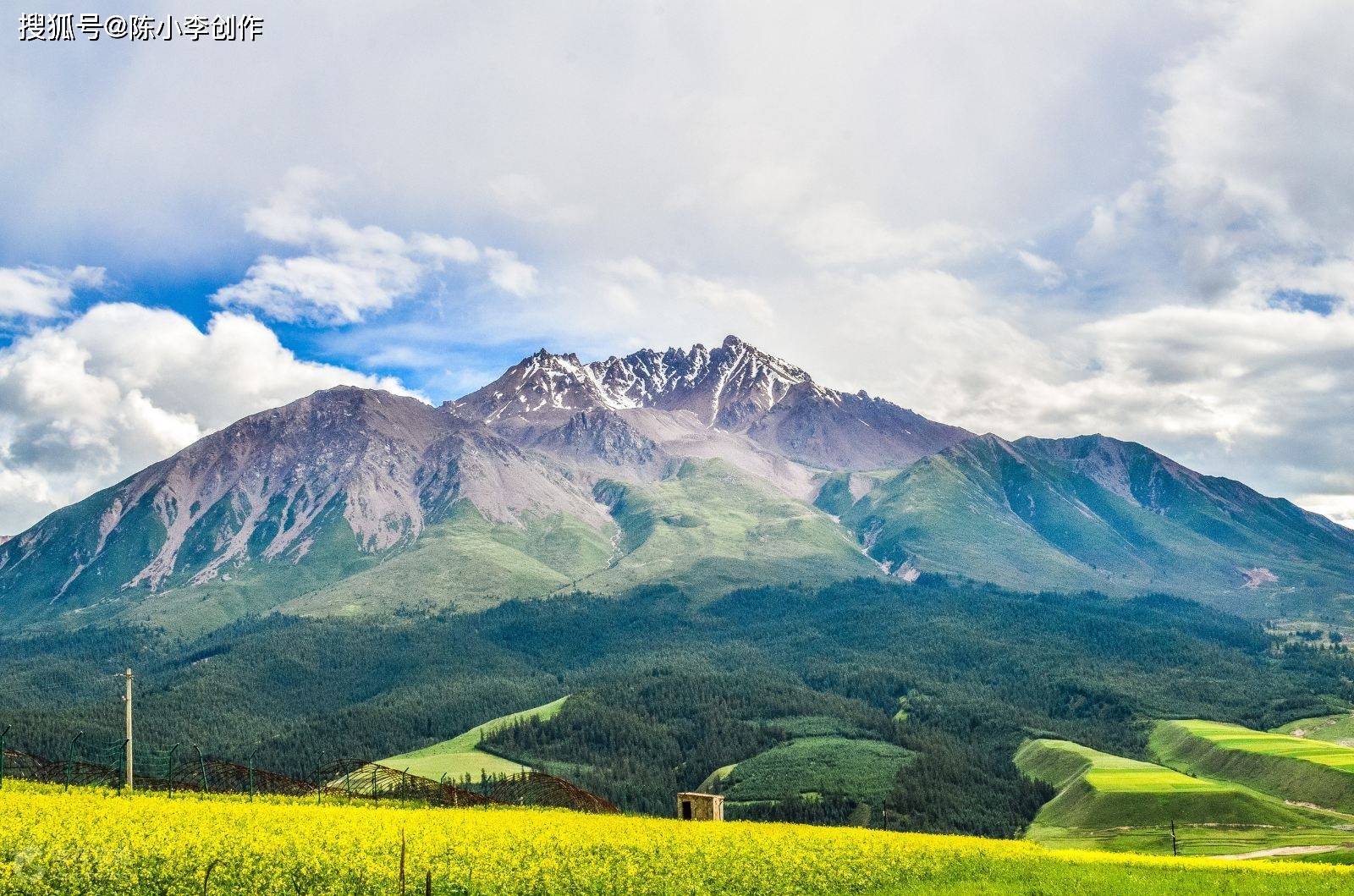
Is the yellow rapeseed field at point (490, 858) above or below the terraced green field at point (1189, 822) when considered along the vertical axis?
above

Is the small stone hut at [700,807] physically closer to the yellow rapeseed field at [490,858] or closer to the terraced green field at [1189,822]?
the yellow rapeseed field at [490,858]

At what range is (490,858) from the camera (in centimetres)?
5791

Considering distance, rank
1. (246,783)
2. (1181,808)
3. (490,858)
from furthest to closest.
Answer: (1181,808) → (246,783) → (490,858)

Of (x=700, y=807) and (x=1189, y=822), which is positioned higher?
(x=700, y=807)

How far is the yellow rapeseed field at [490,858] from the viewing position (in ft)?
166

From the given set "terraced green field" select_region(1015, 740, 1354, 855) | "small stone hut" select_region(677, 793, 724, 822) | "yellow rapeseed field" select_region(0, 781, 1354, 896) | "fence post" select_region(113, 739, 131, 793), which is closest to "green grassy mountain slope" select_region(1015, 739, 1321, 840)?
"terraced green field" select_region(1015, 740, 1354, 855)

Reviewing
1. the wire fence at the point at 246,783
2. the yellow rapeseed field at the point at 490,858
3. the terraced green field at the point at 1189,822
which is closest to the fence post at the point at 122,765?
the wire fence at the point at 246,783

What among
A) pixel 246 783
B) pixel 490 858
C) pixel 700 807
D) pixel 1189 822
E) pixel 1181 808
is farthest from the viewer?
pixel 1181 808

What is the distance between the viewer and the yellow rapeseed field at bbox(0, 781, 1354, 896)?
50.5m

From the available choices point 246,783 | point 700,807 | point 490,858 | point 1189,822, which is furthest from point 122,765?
point 1189,822

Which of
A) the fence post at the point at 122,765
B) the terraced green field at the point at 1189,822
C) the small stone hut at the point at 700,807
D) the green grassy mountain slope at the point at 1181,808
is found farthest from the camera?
the green grassy mountain slope at the point at 1181,808

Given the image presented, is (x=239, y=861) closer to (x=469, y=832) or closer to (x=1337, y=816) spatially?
(x=469, y=832)

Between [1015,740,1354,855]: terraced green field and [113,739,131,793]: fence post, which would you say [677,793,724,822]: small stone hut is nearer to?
[113,739,131,793]: fence post

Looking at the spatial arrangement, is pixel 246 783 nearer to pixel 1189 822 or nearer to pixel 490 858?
pixel 490 858
